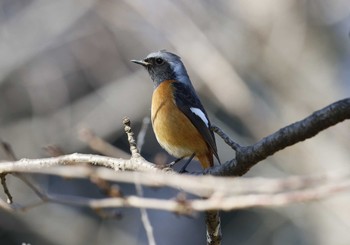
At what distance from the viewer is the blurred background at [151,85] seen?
10.8 meters

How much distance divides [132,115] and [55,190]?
94.1 inches

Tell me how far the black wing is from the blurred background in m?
4.23

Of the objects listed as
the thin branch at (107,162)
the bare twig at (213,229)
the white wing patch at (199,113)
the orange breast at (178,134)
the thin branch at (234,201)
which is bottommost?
the thin branch at (234,201)

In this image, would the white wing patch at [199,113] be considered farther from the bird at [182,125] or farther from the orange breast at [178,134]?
the orange breast at [178,134]

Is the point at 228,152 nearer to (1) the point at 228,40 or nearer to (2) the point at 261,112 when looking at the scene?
(2) the point at 261,112

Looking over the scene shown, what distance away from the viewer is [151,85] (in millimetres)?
11875

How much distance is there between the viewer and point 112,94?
1214cm

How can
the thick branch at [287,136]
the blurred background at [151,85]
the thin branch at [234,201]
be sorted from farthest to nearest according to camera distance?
the blurred background at [151,85], the thick branch at [287,136], the thin branch at [234,201]

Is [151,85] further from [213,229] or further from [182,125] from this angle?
[213,229]

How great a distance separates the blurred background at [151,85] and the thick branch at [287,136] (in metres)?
6.79

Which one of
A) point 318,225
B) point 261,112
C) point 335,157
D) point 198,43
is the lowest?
point 318,225

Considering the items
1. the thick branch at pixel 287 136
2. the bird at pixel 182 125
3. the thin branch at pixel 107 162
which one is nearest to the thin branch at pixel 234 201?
the thick branch at pixel 287 136

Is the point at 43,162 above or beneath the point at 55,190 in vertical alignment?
beneath

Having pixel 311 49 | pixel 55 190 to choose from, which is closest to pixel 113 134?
pixel 55 190
